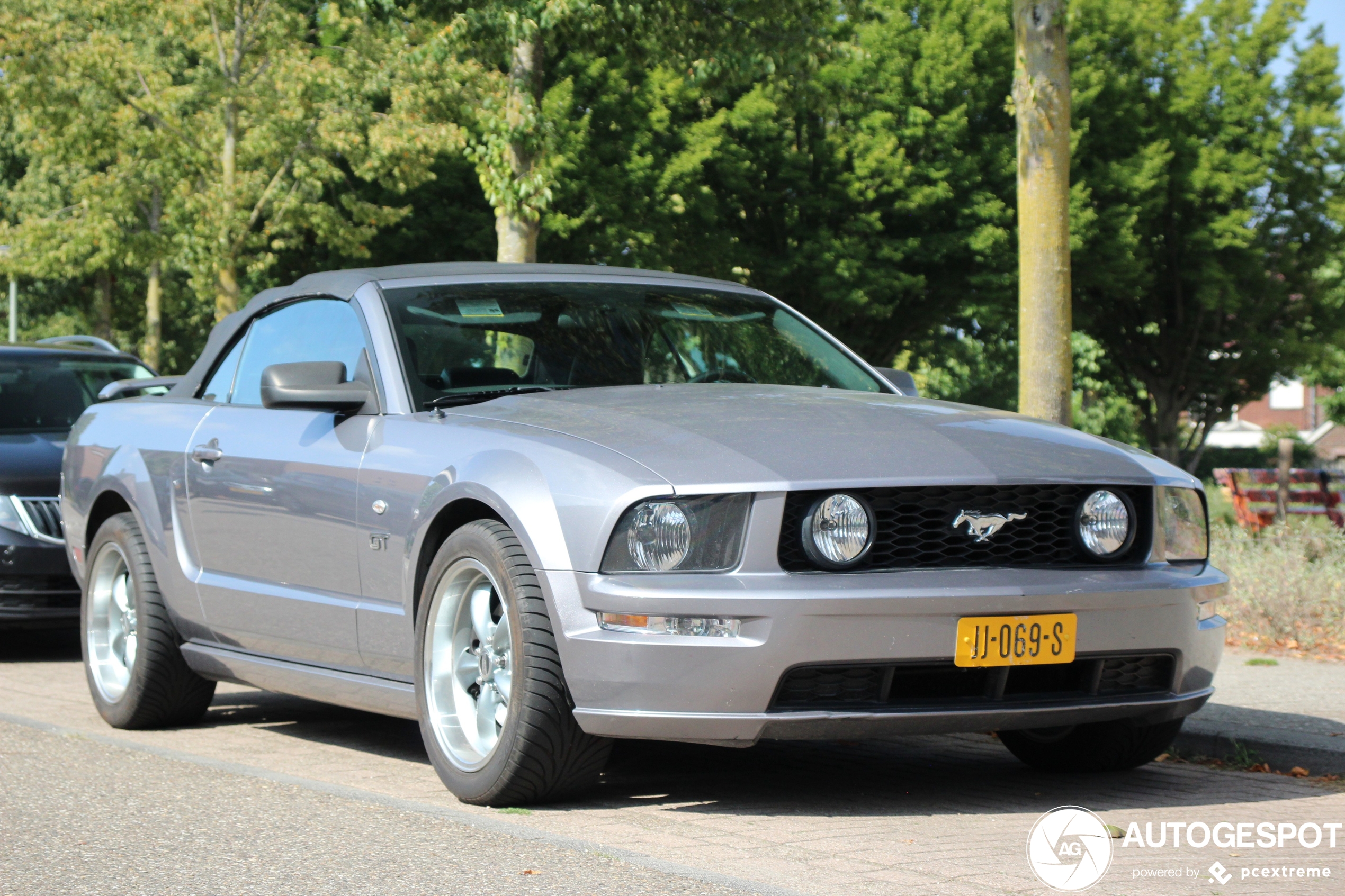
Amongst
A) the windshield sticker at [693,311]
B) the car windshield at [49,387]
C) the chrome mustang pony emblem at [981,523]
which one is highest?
the windshield sticker at [693,311]

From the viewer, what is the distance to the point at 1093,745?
18.4 feet

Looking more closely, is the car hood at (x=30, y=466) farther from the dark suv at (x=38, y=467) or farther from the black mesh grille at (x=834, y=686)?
the black mesh grille at (x=834, y=686)

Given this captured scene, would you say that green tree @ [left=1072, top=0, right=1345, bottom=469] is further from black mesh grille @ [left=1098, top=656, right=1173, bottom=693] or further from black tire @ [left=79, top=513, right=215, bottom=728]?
black mesh grille @ [left=1098, top=656, right=1173, bottom=693]

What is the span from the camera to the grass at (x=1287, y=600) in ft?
30.7

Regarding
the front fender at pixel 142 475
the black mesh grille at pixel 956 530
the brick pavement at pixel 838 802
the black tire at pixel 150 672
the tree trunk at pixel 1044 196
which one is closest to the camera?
the brick pavement at pixel 838 802

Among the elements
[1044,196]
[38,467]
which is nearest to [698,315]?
[1044,196]

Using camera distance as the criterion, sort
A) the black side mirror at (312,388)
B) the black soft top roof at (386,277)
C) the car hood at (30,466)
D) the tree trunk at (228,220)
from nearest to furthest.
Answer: the black side mirror at (312,388) → the black soft top roof at (386,277) → the car hood at (30,466) → the tree trunk at (228,220)

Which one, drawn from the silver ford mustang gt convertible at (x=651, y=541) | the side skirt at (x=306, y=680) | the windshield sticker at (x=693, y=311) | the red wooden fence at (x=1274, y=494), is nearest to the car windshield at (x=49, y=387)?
the side skirt at (x=306, y=680)

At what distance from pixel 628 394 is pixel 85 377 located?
663 centimetres

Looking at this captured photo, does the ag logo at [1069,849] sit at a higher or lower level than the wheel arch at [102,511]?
lower

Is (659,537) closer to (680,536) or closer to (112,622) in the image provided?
(680,536)

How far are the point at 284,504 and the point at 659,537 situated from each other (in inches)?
72.5

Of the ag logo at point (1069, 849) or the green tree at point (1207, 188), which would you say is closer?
the ag logo at point (1069, 849)

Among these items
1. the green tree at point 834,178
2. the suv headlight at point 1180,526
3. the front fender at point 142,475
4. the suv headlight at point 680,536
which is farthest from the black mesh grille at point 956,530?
the green tree at point 834,178
